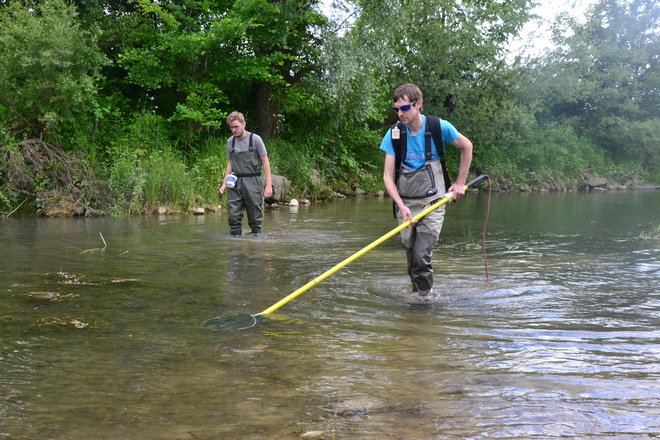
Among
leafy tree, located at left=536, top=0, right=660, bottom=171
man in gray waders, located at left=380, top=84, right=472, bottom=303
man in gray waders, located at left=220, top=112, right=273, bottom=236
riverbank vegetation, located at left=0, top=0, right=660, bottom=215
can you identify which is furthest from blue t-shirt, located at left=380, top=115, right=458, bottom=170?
leafy tree, located at left=536, top=0, right=660, bottom=171

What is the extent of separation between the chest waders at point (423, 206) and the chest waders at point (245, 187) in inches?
192

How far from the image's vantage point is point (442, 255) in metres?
9.12

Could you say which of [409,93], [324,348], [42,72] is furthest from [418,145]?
[42,72]

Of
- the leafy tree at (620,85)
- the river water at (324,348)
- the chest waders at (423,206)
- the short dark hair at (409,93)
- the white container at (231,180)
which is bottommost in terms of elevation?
the river water at (324,348)

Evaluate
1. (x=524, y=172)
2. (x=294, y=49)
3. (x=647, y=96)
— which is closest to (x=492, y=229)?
(x=294, y=49)

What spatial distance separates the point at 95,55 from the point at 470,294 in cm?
1231

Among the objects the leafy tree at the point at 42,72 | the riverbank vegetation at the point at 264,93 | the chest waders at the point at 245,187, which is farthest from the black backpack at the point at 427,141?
the leafy tree at the point at 42,72

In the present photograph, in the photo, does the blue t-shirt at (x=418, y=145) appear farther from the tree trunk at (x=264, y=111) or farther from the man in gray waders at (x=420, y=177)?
the tree trunk at (x=264, y=111)

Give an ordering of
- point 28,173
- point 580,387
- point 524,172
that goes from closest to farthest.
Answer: point 580,387, point 28,173, point 524,172

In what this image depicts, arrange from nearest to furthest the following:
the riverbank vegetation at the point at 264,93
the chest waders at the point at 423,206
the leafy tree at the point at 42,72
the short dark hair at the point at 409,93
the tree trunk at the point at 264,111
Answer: the short dark hair at the point at 409,93 → the chest waders at the point at 423,206 → the leafy tree at the point at 42,72 → the riverbank vegetation at the point at 264,93 → the tree trunk at the point at 264,111

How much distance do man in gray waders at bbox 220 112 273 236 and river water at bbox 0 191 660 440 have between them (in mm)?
1950

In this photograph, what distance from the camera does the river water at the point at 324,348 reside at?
310 cm

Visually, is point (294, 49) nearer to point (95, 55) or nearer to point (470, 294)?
point (95, 55)

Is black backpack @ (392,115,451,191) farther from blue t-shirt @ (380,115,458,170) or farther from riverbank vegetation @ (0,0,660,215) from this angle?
riverbank vegetation @ (0,0,660,215)
